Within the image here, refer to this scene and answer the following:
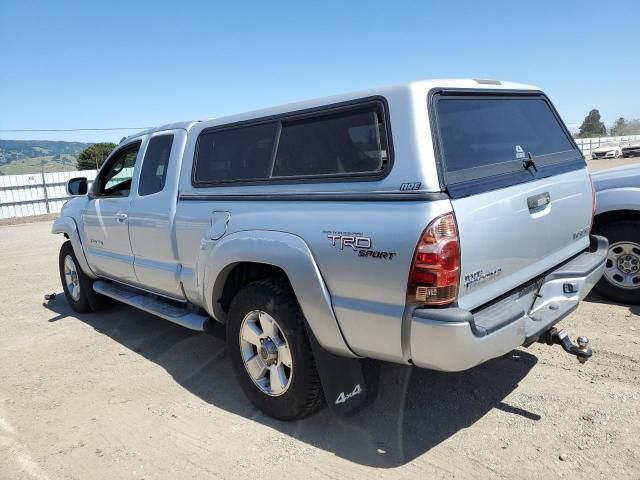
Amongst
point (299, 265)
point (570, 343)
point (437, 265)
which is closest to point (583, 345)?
point (570, 343)

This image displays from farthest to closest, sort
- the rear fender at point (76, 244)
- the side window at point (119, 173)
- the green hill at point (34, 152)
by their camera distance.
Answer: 1. the green hill at point (34, 152)
2. the rear fender at point (76, 244)
3. the side window at point (119, 173)

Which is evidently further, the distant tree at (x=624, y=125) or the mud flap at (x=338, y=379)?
the distant tree at (x=624, y=125)

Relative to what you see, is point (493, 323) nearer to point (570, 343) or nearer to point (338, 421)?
point (570, 343)

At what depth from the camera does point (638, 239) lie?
4.52m

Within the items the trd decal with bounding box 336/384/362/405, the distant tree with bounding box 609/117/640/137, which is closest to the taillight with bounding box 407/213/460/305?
the trd decal with bounding box 336/384/362/405

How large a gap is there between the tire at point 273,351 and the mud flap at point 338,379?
10 cm

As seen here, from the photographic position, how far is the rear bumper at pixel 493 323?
236 cm

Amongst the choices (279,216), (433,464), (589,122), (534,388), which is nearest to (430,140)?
(279,216)

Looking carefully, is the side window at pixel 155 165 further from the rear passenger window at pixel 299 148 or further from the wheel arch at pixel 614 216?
the wheel arch at pixel 614 216

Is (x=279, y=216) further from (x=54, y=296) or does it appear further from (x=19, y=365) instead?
(x=54, y=296)

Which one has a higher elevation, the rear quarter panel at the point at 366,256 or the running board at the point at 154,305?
the rear quarter panel at the point at 366,256

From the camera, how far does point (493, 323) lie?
250 cm

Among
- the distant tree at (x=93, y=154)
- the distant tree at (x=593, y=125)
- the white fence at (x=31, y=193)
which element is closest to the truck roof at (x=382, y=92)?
the white fence at (x=31, y=193)

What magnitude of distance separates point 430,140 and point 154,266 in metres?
2.76
